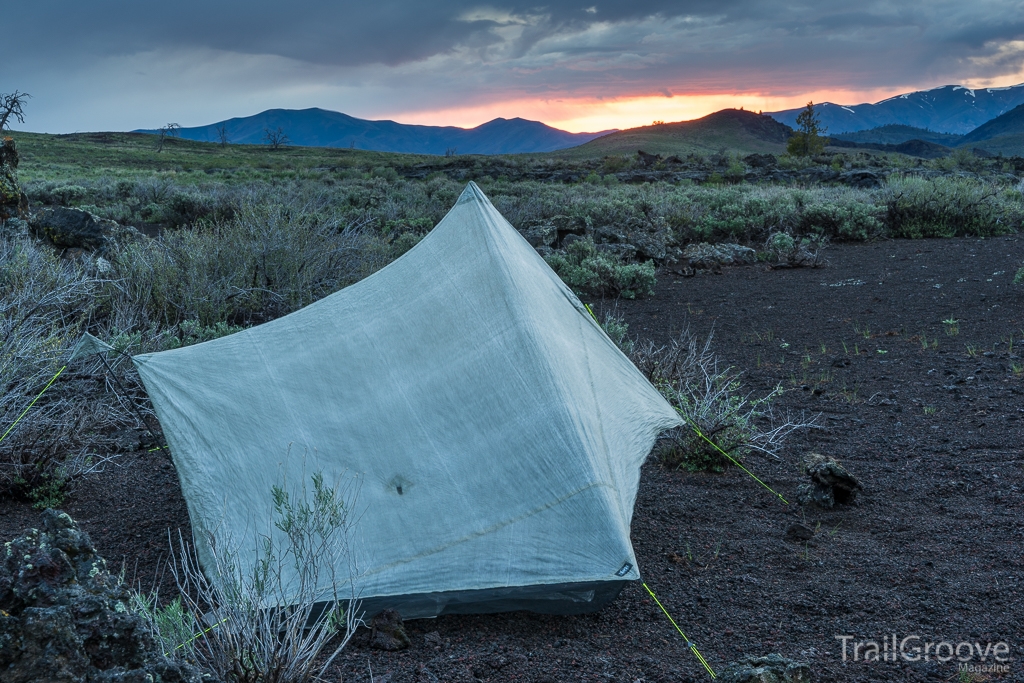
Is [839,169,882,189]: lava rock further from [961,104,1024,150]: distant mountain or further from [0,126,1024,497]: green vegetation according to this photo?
[961,104,1024,150]: distant mountain

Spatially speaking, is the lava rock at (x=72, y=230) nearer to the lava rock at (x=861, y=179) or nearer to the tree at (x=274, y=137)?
the lava rock at (x=861, y=179)

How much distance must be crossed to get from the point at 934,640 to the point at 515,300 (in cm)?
213

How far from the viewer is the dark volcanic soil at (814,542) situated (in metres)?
2.81

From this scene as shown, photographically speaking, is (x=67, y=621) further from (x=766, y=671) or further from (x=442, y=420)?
(x=766, y=671)

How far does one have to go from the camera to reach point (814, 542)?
12.4ft

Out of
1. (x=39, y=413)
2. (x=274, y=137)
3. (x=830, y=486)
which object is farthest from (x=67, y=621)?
(x=274, y=137)

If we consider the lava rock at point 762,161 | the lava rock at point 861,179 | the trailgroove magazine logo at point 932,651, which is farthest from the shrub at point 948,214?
the lava rock at point 762,161

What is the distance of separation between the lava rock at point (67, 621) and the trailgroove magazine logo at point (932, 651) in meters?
2.25

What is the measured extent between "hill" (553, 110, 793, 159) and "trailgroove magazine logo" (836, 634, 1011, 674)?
242 ft

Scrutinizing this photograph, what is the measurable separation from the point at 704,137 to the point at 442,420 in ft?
328

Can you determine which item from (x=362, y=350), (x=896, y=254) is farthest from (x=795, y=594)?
(x=896, y=254)

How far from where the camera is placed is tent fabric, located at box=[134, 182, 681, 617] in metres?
2.93

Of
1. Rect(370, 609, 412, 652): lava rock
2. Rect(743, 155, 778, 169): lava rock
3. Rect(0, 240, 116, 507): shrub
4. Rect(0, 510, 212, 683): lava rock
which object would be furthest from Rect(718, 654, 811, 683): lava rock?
Rect(743, 155, 778, 169): lava rock

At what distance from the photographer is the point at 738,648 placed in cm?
289
